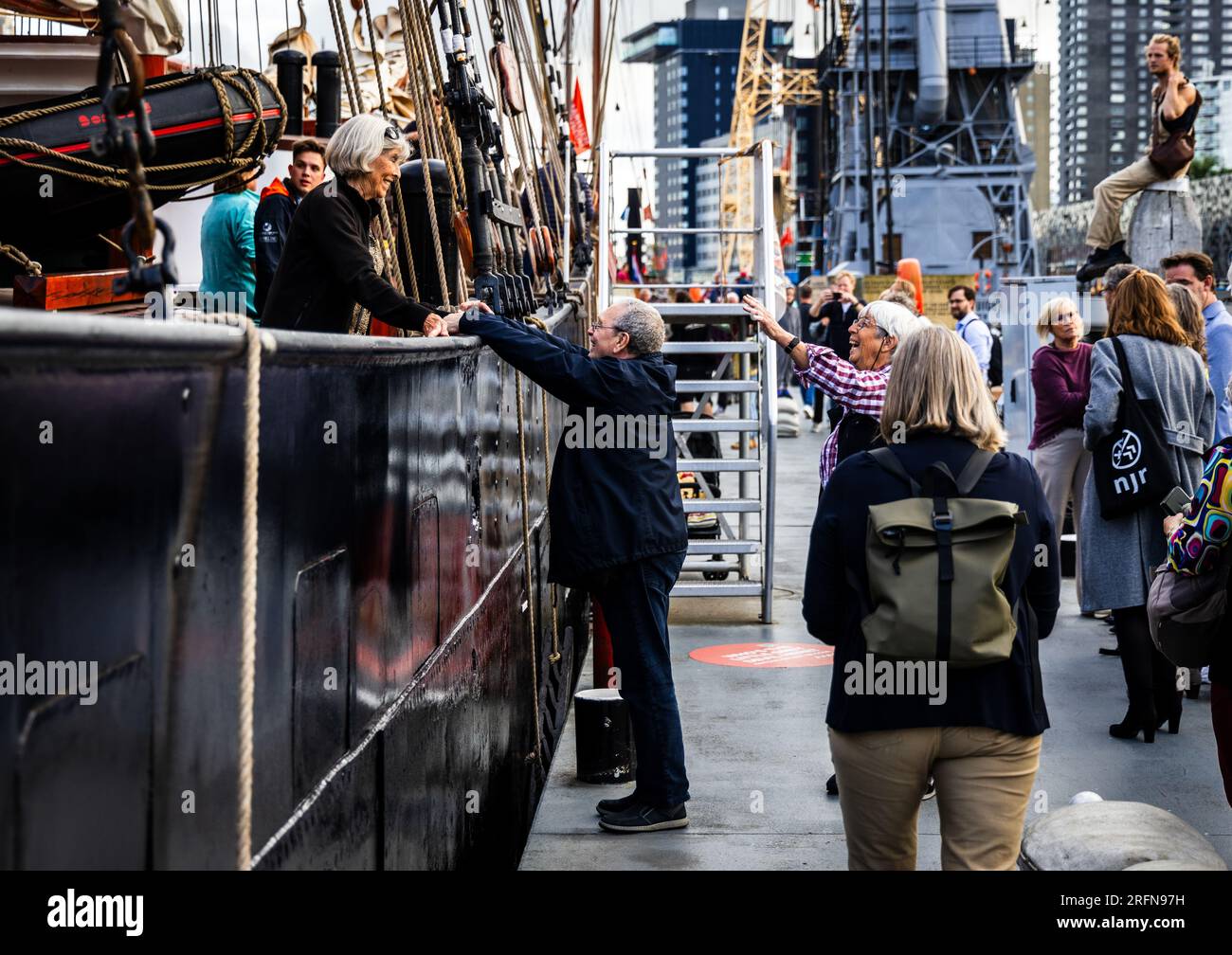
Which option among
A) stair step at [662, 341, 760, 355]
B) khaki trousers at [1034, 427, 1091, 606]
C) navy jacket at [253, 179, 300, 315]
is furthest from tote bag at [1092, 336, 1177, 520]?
navy jacket at [253, 179, 300, 315]

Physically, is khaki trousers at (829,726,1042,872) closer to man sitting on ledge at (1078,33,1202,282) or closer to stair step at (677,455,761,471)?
stair step at (677,455,761,471)

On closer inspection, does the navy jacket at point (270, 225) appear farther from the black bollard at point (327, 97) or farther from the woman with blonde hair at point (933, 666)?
the woman with blonde hair at point (933, 666)

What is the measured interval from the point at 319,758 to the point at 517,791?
345cm

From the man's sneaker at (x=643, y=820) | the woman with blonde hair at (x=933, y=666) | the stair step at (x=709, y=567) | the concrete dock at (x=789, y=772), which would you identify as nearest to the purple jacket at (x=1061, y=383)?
the concrete dock at (x=789, y=772)

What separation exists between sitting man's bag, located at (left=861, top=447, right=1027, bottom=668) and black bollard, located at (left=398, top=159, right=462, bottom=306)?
10.5ft

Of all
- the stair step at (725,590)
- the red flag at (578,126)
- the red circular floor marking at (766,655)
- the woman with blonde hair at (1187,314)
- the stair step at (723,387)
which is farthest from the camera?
the red flag at (578,126)

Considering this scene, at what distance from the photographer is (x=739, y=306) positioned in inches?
367

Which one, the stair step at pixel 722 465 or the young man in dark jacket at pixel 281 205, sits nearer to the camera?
the young man in dark jacket at pixel 281 205

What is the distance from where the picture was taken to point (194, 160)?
708 centimetres

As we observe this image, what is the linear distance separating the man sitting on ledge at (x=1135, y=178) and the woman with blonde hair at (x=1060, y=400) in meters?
2.11

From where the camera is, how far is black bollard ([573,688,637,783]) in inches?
248

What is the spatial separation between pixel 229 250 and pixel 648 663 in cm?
301
